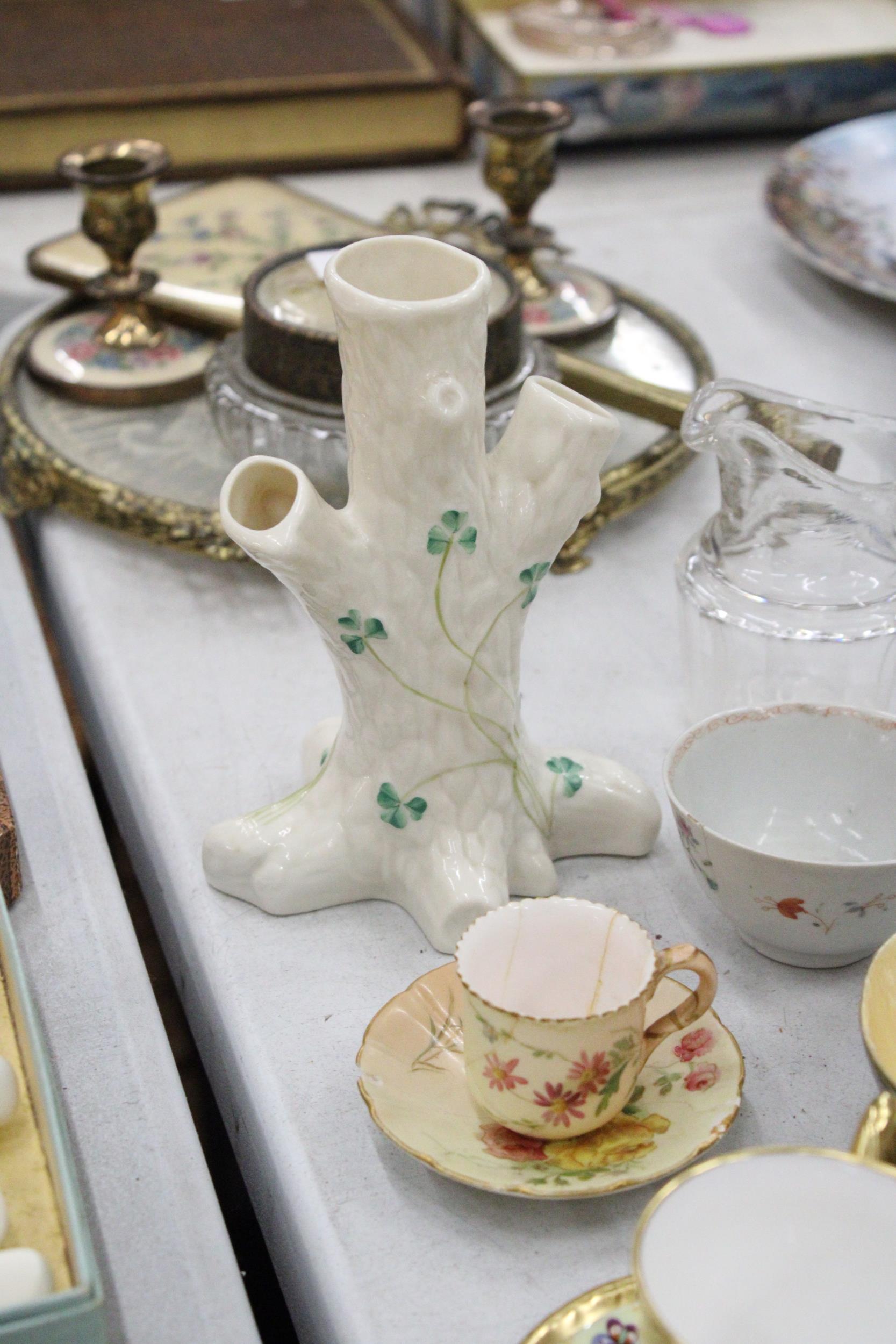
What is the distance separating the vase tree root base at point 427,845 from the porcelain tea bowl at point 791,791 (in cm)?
4

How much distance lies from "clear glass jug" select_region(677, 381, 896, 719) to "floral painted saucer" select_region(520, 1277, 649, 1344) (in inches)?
12.7

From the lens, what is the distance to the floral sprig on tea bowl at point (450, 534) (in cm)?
49

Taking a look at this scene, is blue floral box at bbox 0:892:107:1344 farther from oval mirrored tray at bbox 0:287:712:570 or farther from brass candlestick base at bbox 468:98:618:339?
brass candlestick base at bbox 468:98:618:339

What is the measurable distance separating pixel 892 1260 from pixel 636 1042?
96 millimetres

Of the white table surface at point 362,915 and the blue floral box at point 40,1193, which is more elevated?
the blue floral box at point 40,1193

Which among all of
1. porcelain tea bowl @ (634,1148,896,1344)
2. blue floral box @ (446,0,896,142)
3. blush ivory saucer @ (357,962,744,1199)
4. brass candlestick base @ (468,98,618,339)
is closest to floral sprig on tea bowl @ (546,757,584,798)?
blush ivory saucer @ (357,962,744,1199)

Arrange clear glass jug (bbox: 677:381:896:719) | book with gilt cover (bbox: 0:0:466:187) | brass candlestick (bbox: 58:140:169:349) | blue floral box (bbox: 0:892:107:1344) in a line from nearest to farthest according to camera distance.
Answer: blue floral box (bbox: 0:892:107:1344) < clear glass jug (bbox: 677:381:896:719) < brass candlestick (bbox: 58:140:169:349) < book with gilt cover (bbox: 0:0:466:187)

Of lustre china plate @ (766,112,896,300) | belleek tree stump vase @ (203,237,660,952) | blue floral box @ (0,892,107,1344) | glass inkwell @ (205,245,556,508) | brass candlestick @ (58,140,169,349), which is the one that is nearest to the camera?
blue floral box @ (0,892,107,1344)

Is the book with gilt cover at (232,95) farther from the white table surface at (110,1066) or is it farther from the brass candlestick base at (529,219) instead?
the white table surface at (110,1066)

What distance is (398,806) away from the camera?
21.3 inches

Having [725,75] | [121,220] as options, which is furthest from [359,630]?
[725,75]

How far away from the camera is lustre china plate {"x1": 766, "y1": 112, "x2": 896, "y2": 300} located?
1.05 metres

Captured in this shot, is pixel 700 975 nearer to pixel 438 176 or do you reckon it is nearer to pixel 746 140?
pixel 438 176

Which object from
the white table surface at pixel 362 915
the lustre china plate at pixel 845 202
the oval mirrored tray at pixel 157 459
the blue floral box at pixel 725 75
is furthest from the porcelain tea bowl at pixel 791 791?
the blue floral box at pixel 725 75
